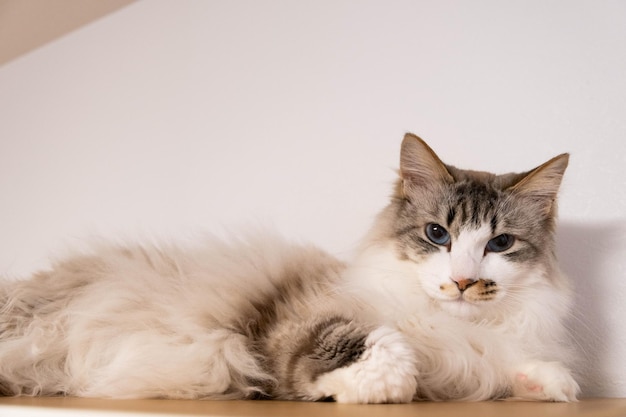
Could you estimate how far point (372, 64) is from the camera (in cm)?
207

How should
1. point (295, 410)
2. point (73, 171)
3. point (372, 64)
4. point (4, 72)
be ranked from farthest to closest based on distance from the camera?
1. point (4, 72)
2. point (73, 171)
3. point (372, 64)
4. point (295, 410)

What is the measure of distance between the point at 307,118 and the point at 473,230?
1.04 meters

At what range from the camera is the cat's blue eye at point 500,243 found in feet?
4.21

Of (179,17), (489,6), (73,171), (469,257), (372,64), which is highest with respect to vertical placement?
(179,17)

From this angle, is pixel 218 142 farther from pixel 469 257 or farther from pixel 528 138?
pixel 469 257

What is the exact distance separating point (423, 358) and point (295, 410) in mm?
380

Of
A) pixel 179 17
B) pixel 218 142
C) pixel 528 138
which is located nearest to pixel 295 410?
pixel 528 138

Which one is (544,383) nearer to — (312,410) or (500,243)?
(500,243)

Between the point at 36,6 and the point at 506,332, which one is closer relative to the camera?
the point at 506,332

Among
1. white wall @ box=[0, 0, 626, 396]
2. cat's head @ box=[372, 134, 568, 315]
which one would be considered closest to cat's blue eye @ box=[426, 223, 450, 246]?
cat's head @ box=[372, 134, 568, 315]

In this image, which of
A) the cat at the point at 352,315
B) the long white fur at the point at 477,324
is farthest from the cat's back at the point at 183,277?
the long white fur at the point at 477,324

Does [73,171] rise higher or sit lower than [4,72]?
lower

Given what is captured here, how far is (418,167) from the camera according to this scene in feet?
4.59

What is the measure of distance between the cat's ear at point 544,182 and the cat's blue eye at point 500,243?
0.36 ft
